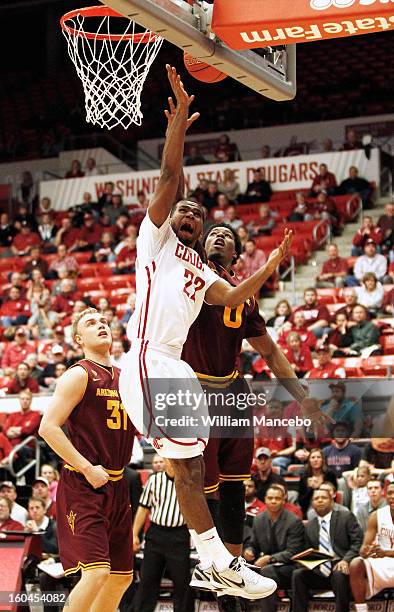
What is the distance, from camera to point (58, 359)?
603 inches

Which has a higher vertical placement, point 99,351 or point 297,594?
point 99,351

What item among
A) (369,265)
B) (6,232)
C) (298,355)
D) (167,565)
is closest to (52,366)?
(298,355)

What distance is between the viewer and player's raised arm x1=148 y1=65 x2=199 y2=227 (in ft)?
18.7

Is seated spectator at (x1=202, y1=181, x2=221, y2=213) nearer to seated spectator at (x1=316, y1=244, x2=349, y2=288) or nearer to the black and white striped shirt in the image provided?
seated spectator at (x1=316, y1=244, x2=349, y2=288)

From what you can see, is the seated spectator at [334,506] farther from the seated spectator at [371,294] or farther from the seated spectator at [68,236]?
the seated spectator at [68,236]

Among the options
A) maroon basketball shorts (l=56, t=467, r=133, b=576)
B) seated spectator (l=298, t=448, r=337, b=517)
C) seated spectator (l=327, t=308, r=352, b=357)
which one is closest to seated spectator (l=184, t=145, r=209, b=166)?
seated spectator (l=327, t=308, r=352, b=357)

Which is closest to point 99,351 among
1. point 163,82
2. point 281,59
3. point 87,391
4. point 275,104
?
point 87,391

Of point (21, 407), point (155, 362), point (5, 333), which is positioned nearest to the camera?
point (155, 362)

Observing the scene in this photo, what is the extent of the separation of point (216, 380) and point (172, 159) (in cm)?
153

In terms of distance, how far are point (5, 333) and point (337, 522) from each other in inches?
323

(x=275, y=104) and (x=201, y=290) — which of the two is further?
(x=275, y=104)

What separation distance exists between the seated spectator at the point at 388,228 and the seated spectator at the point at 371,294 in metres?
1.31

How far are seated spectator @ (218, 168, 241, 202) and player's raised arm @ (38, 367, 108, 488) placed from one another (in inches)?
517

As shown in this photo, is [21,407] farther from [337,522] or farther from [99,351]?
[99,351]
